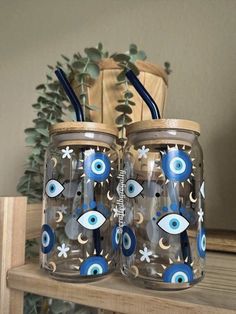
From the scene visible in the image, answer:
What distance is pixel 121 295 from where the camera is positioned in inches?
13.3

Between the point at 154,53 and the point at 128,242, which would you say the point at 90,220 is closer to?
the point at 128,242

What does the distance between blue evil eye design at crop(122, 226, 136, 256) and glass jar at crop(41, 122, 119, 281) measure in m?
0.03

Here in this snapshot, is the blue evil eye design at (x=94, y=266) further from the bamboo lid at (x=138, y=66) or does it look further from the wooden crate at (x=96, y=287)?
the bamboo lid at (x=138, y=66)

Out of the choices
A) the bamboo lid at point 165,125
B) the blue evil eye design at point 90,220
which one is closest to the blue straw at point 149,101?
the bamboo lid at point 165,125

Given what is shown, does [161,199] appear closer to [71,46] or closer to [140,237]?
[140,237]

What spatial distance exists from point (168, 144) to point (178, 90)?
17.1 inches

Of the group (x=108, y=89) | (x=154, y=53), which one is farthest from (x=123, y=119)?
(x=154, y=53)

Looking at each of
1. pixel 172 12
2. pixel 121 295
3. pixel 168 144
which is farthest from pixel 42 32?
pixel 121 295

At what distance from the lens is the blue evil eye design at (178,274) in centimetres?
35

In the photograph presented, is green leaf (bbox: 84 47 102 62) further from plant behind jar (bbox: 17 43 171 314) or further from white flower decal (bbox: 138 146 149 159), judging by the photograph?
white flower decal (bbox: 138 146 149 159)

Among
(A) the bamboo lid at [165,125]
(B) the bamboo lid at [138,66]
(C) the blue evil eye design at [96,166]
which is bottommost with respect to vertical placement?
(C) the blue evil eye design at [96,166]

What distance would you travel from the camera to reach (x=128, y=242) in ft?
1.28

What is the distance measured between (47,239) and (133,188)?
0.13 meters

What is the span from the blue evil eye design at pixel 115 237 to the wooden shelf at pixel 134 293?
0.04m
